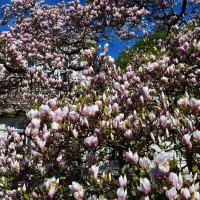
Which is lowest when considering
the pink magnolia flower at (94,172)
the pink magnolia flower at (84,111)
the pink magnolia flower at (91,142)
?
the pink magnolia flower at (94,172)

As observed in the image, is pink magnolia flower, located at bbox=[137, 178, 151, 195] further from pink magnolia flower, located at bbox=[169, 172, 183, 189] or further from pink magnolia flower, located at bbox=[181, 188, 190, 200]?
pink magnolia flower, located at bbox=[181, 188, 190, 200]

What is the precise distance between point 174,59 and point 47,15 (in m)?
11.6

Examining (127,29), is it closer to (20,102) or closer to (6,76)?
(6,76)

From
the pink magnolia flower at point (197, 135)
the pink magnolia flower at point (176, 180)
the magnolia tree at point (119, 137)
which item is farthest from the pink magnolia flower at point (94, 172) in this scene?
the pink magnolia flower at point (197, 135)

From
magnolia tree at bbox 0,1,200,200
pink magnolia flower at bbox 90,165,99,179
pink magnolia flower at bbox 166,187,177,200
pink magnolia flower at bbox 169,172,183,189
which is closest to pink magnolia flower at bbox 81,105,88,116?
magnolia tree at bbox 0,1,200,200

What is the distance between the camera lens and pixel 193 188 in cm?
371

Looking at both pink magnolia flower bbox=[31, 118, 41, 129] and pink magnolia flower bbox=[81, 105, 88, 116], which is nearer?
pink magnolia flower bbox=[81, 105, 88, 116]

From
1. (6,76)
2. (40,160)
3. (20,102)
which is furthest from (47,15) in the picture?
(40,160)

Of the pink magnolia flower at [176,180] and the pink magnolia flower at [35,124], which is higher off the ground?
the pink magnolia flower at [35,124]

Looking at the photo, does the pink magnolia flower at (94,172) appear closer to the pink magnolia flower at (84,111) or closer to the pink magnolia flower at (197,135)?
the pink magnolia flower at (84,111)

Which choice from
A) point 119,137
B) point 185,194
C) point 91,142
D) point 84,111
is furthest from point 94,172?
point 185,194

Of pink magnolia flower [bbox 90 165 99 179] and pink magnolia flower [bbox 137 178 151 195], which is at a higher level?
pink magnolia flower [bbox 90 165 99 179]

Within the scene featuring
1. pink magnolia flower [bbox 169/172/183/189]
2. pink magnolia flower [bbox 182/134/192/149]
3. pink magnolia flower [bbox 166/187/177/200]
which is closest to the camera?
pink magnolia flower [bbox 166/187/177/200]

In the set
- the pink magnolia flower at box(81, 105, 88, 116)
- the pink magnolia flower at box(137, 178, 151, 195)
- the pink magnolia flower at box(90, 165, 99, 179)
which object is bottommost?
the pink magnolia flower at box(137, 178, 151, 195)
